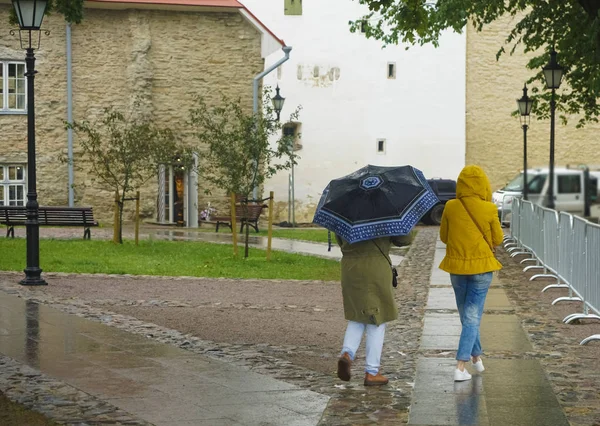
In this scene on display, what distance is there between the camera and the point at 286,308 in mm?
13898

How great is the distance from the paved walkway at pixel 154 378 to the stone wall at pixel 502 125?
33.5 metres

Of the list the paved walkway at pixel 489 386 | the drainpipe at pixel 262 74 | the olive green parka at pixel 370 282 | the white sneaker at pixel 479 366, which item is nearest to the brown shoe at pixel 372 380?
the paved walkway at pixel 489 386

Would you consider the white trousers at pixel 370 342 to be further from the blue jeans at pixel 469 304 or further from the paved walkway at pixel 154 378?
the blue jeans at pixel 469 304

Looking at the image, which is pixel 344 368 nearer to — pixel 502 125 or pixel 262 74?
pixel 262 74

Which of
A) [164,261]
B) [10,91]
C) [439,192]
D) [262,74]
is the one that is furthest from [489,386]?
[439,192]

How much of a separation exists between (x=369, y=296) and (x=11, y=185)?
95.6 feet

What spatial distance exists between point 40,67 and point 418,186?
97.4 feet

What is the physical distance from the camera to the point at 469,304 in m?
8.82

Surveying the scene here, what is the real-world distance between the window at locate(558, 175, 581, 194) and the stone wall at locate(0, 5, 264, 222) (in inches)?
428

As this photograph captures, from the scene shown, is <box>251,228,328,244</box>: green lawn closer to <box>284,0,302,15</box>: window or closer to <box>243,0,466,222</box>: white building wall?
<box>243,0,466,222</box>: white building wall

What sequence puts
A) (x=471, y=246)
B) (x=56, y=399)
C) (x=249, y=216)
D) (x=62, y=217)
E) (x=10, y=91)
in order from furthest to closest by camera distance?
(x=10, y=91), (x=249, y=216), (x=62, y=217), (x=471, y=246), (x=56, y=399)

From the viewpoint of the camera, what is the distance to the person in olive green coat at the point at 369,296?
8.40m

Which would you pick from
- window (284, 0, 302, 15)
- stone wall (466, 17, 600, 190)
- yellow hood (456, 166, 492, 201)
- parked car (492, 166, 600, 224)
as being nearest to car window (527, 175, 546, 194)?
parked car (492, 166, 600, 224)

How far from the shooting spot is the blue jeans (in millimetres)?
8719
